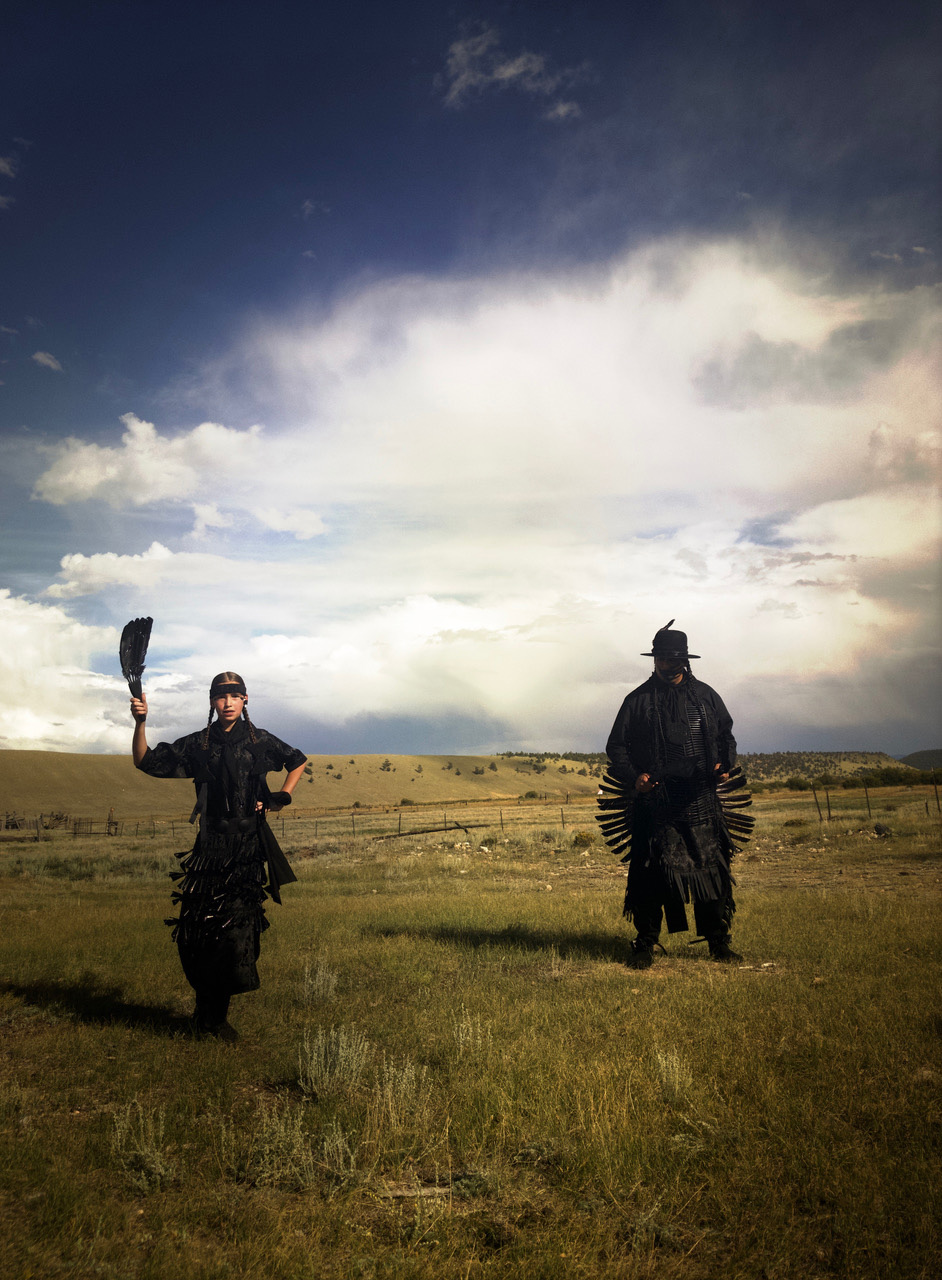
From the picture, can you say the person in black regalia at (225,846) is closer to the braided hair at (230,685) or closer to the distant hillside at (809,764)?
the braided hair at (230,685)

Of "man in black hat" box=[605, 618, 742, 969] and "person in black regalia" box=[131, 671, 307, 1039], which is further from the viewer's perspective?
"man in black hat" box=[605, 618, 742, 969]

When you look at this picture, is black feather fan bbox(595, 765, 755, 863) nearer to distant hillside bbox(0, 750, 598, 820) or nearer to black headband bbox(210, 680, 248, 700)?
black headband bbox(210, 680, 248, 700)

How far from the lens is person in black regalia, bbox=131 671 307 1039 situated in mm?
5547

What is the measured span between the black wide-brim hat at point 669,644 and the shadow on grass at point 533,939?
130 inches

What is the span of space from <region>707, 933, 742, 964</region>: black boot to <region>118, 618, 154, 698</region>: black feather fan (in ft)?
20.2

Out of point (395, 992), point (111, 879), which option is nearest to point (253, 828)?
point (395, 992)

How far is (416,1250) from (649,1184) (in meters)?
1.13

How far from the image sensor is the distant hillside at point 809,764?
8719cm

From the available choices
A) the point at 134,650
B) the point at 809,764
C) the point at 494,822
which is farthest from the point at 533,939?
the point at 809,764

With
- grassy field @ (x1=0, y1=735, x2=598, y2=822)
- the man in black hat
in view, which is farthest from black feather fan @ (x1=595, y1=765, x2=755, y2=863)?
grassy field @ (x1=0, y1=735, x2=598, y2=822)

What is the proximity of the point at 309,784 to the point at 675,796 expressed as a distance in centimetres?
7400

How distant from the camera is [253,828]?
19.6 ft

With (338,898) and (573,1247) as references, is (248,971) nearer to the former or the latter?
(573,1247)

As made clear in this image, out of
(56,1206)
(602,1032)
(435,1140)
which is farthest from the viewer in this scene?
(602,1032)
